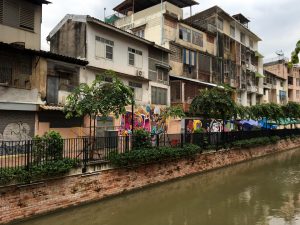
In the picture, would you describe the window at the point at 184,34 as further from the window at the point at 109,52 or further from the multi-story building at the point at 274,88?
the multi-story building at the point at 274,88

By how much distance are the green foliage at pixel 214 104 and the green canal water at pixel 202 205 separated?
6.72 m

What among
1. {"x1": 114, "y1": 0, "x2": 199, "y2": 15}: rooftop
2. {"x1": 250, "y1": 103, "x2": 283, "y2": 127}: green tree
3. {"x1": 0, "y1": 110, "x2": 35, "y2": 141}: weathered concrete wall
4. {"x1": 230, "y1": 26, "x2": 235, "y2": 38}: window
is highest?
{"x1": 114, "y1": 0, "x2": 199, "y2": 15}: rooftop

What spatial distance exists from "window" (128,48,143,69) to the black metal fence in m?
6.76

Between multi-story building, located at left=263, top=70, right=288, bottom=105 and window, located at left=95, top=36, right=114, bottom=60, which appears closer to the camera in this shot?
window, located at left=95, top=36, right=114, bottom=60

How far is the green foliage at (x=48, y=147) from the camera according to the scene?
1197cm

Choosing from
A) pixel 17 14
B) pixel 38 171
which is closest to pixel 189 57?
pixel 17 14

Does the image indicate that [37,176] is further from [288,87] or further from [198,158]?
[288,87]

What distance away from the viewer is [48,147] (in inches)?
483

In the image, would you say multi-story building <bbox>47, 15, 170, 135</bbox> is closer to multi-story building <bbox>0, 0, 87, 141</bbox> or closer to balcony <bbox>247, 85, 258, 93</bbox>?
multi-story building <bbox>0, 0, 87, 141</bbox>

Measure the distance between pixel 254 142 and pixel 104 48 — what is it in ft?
49.0

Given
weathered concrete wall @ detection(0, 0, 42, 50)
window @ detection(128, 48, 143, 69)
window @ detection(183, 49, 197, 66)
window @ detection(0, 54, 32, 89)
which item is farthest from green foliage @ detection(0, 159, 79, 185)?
window @ detection(183, 49, 197, 66)

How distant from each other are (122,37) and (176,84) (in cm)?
745

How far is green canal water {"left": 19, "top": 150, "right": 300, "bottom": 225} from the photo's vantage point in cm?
1107

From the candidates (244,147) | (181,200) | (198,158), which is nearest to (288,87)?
(244,147)
